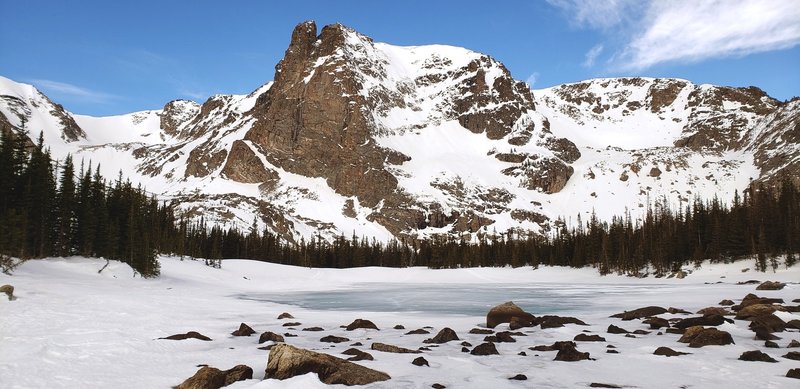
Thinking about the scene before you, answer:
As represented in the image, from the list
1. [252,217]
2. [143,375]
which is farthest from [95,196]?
[252,217]

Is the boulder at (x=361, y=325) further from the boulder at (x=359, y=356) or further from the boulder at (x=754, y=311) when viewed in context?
the boulder at (x=754, y=311)

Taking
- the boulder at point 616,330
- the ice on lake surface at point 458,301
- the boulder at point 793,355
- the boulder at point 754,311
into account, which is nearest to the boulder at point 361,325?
the boulder at point 616,330

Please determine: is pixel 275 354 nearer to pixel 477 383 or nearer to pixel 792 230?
pixel 477 383

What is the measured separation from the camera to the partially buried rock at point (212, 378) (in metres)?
7.70

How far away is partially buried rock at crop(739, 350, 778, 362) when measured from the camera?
9.38m

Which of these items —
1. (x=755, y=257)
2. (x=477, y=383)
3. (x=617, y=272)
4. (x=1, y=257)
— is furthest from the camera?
(x=617, y=272)

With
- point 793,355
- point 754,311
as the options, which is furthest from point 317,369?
point 754,311

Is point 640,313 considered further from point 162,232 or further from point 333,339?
point 162,232

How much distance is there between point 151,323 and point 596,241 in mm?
80327

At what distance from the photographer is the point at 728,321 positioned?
48.2ft

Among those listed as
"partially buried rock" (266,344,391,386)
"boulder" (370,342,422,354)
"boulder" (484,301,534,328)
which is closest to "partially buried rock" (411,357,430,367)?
"partially buried rock" (266,344,391,386)

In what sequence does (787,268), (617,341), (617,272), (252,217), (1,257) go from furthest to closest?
(252,217)
(617,272)
(787,268)
(1,257)
(617,341)

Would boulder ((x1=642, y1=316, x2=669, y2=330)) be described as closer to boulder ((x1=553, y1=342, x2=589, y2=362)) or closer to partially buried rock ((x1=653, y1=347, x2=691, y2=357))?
partially buried rock ((x1=653, y1=347, x2=691, y2=357))

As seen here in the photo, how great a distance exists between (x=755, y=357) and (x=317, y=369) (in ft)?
26.4
